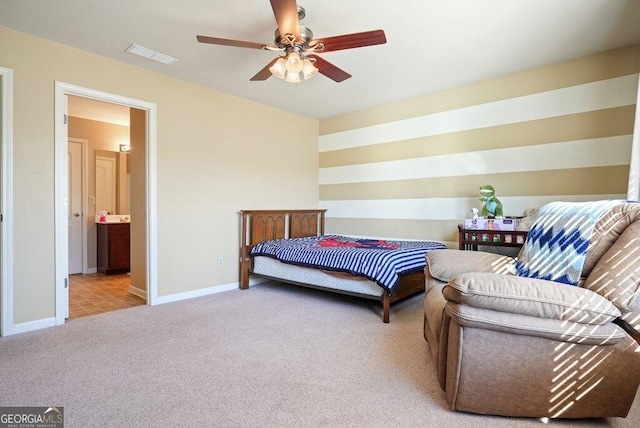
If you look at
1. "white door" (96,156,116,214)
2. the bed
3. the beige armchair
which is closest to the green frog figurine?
the bed

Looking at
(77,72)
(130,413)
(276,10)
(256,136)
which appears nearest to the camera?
(130,413)

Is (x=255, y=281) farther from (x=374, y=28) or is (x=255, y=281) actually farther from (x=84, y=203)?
(x=374, y=28)

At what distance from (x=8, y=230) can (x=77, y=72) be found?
1502mm

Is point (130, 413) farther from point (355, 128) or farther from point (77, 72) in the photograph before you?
point (355, 128)

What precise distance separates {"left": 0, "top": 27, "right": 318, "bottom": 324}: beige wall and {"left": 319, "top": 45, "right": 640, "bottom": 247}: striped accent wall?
0.93 metres

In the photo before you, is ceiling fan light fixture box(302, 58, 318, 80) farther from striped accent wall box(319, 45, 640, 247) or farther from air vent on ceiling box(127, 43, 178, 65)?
striped accent wall box(319, 45, 640, 247)

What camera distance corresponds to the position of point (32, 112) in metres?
2.62

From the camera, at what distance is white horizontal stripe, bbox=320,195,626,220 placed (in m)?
3.29

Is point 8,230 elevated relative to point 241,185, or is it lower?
lower

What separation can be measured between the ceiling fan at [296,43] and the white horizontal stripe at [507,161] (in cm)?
201

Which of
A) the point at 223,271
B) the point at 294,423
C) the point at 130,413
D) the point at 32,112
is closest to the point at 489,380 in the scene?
the point at 294,423

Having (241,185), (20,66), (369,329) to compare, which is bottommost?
(369,329)

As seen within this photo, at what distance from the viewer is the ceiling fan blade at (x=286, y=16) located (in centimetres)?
184

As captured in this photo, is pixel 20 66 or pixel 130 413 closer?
pixel 130 413
